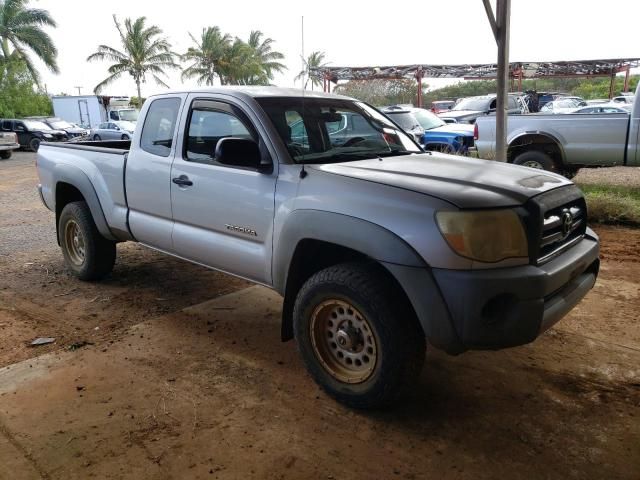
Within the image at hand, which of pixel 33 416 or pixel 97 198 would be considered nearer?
pixel 33 416

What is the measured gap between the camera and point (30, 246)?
6816 mm

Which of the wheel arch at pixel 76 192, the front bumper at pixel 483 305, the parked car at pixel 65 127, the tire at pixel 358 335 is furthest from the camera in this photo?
the parked car at pixel 65 127

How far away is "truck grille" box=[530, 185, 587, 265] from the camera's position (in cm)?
269

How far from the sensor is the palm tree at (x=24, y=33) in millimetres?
34219

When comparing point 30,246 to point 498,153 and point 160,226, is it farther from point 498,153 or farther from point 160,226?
point 498,153

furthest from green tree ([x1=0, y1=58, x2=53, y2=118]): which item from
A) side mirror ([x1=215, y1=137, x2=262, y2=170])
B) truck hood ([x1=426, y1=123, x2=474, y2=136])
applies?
side mirror ([x1=215, y1=137, x2=262, y2=170])

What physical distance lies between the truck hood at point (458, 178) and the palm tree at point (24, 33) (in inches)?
1497

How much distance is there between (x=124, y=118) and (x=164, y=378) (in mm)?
26680

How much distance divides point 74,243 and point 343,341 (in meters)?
3.62

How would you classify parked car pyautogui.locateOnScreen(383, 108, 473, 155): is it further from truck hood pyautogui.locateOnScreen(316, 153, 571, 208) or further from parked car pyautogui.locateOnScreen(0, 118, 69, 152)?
parked car pyautogui.locateOnScreen(0, 118, 69, 152)

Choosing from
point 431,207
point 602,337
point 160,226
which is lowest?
point 602,337

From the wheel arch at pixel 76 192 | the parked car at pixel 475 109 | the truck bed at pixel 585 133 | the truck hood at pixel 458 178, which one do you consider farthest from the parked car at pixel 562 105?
the wheel arch at pixel 76 192

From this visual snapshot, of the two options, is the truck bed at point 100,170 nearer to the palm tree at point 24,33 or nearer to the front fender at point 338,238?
the front fender at point 338,238

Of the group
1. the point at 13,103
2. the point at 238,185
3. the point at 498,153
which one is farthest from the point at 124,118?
the point at 238,185
